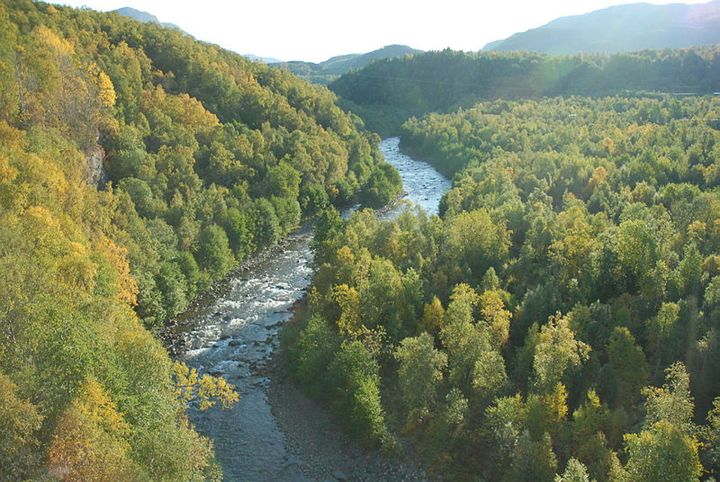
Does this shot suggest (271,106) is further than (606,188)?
Yes

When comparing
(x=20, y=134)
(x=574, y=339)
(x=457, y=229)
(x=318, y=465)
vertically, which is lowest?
(x=318, y=465)

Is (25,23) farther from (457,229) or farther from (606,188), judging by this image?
(606,188)

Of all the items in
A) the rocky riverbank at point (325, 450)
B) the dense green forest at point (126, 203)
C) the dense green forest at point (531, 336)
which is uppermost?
the dense green forest at point (126, 203)

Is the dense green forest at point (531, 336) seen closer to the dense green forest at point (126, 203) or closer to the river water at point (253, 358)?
the river water at point (253, 358)

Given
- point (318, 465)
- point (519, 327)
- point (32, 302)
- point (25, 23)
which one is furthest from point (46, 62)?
point (519, 327)

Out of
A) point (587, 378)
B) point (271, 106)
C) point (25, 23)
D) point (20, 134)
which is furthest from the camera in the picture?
point (271, 106)

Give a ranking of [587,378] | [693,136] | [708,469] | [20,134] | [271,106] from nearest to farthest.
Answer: [708,469] → [587,378] → [20,134] → [693,136] → [271,106]

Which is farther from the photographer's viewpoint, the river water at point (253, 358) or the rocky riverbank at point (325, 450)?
the river water at point (253, 358)

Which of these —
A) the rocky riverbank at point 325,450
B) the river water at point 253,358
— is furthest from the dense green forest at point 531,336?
the river water at point 253,358
